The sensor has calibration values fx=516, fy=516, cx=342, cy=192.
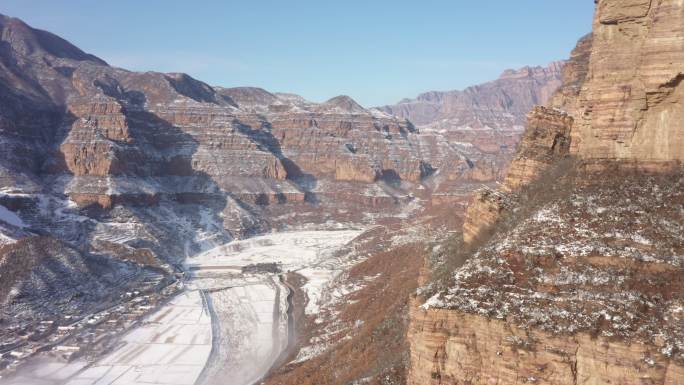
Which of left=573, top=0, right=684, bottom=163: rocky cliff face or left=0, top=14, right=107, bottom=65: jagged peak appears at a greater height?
left=0, top=14, right=107, bottom=65: jagged peak

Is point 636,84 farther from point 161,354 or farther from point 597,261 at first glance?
point 161,354

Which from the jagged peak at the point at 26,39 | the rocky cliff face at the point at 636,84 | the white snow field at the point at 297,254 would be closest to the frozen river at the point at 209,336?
the white snow field at the point at 297,254

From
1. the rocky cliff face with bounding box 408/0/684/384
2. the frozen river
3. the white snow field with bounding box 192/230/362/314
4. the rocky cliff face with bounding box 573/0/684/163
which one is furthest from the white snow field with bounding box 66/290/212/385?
the rocky cliff face with bounding box 573/0/684/163

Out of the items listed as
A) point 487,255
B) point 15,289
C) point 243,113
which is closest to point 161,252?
point 15,289

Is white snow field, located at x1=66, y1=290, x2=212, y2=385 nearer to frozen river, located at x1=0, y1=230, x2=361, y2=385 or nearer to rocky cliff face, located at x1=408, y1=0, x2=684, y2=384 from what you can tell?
frozen river, located at x1=0, y1=230, x2=361, y2=385

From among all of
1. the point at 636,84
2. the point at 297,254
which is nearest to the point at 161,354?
the point at 636,84

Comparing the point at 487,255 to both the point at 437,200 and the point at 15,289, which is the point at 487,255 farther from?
the point at 437,200
